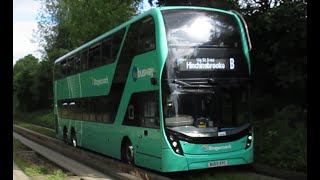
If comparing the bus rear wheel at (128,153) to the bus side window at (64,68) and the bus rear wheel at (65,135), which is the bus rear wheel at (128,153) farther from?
the bus rear wheel at (65,135)

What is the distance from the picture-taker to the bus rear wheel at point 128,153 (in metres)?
12.8

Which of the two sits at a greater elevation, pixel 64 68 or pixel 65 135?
pixel 64 68

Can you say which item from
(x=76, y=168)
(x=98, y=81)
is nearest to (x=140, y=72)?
(x=76, y=168)

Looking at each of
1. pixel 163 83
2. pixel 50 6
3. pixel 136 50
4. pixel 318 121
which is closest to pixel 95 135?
pixel 136 50

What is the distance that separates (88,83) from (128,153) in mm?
4785

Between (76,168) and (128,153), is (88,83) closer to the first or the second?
(76,168)

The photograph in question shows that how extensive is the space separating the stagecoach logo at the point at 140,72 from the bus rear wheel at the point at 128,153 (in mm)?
1889

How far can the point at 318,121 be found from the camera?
9773mm

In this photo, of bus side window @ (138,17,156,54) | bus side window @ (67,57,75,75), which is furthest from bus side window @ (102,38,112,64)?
bus side window @ (67,57,75,75)

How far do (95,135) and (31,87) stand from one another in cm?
4691

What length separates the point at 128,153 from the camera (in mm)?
13109

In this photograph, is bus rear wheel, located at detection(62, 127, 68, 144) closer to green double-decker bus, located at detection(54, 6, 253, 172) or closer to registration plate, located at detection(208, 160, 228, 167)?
green double-decker bus, located at detection(54, 6, 253, 172)

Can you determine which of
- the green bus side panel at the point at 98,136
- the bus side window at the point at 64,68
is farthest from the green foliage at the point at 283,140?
the bus side window at the point at 64,68
